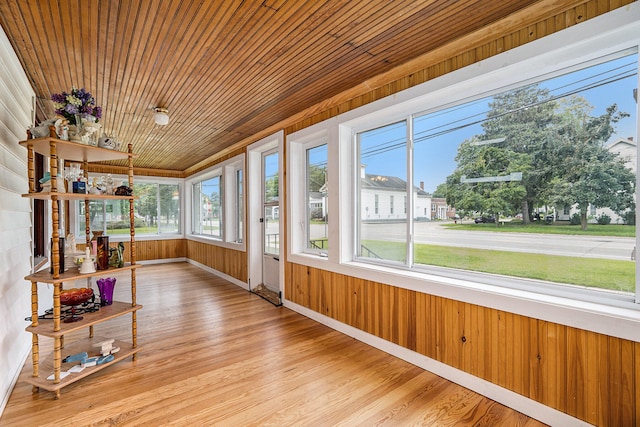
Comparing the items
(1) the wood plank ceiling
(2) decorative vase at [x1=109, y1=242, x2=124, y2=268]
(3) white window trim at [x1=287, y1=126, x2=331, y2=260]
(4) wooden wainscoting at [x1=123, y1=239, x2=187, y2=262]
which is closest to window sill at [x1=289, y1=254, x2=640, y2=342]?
(3) white window trim at [x1=287, y1=126, x2=331, y2=260]

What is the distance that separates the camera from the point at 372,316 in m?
2.91

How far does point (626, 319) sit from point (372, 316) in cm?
180

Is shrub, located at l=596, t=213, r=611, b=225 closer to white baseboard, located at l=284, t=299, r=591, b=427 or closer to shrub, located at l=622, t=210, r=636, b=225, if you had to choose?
shrub, located at l=622, t=210, r=636, b=225

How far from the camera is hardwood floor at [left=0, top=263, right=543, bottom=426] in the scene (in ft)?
6.24

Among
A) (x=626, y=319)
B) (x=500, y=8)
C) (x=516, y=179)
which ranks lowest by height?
(x=626, y=319)

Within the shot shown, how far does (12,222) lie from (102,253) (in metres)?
0.64

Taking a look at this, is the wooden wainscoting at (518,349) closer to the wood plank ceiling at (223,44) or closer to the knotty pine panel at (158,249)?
the wood plank ceiling at (223,44)

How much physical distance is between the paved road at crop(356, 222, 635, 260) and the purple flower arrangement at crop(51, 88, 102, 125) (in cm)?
274

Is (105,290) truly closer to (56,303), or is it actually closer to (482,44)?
(56,303)

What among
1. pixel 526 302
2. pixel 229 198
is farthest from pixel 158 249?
pixel 526 302

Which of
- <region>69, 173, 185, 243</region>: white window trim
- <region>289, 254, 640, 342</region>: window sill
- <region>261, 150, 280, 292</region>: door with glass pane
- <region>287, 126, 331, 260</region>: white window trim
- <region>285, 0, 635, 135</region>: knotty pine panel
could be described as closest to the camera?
<region>289, 254, 640, 342</region>: window sill

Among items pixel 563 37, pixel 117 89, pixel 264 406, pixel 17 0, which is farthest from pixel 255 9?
pixel 264 406

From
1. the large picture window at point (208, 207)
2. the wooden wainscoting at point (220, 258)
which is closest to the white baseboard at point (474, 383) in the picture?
the wooden wainscoting at point (220, 258)

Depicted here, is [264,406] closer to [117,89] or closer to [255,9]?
[255,9]
